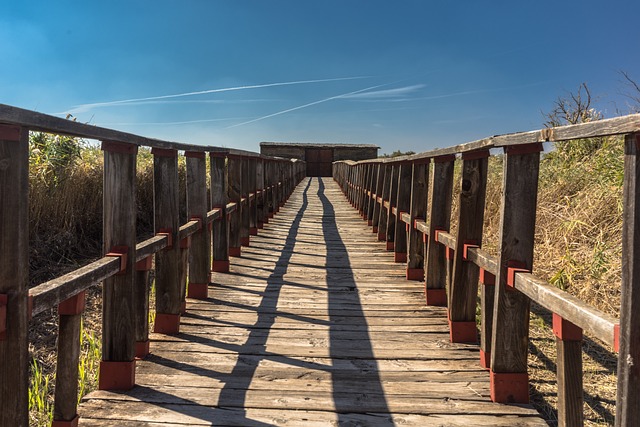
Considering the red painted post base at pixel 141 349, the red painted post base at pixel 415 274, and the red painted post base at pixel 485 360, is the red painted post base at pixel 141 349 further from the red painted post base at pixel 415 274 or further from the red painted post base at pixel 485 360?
the red painted post base at pixel 415 274

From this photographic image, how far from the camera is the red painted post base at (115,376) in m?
2.56

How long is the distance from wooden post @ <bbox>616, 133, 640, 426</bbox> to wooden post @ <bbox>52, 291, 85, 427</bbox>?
2.21 metres

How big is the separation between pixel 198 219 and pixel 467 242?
230cm

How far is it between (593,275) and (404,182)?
84.8 inches

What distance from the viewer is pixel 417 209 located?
4664 mm

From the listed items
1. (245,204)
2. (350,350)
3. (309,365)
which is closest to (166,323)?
(309,365)

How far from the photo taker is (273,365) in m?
2.88

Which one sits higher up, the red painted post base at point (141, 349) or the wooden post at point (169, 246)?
the wooden post at point (169, 246)

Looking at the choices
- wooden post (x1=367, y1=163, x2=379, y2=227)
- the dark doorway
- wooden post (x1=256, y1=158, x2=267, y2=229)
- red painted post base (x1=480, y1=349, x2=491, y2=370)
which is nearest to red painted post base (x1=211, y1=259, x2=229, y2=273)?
wooden post (x1=256, y1=158, x2=267, y2=229)

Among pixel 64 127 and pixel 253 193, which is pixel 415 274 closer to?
pixel 253 193

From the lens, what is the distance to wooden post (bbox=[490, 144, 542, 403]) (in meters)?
2.35

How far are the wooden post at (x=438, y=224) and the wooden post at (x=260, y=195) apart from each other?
166 inches

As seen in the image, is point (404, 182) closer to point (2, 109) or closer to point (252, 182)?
point (252, 182)

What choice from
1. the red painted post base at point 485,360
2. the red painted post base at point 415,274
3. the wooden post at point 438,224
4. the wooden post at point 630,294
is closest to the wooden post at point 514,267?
the red painted post base at point 485,360
